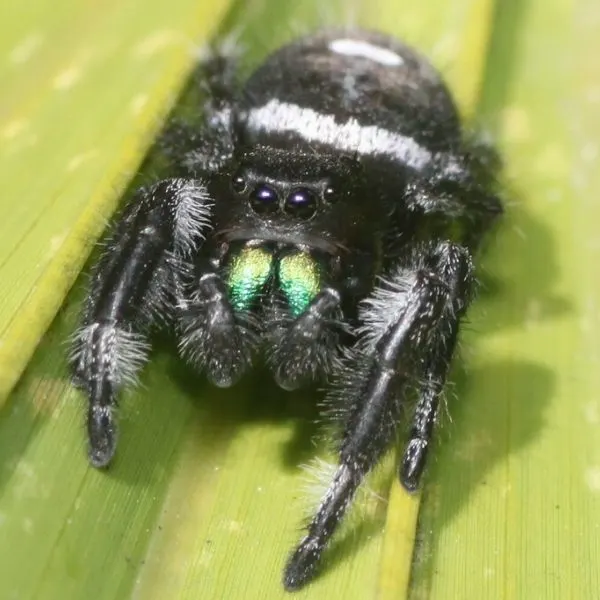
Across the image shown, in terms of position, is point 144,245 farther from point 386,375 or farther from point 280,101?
point 280,101

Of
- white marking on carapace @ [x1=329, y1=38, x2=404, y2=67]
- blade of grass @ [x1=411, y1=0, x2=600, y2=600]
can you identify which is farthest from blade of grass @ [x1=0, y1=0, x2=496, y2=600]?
white marking on carapace @ [x1=329, y1=38, x2=404, y2=67]

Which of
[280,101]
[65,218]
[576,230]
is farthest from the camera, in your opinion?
[576,230]

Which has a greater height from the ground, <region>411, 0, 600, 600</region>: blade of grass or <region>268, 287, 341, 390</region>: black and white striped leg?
<region>268, 287, 341, 390</region>: black and white striped leg

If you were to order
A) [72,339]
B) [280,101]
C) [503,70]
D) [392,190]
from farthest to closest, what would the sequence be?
[503,70] → [280,101] → [392,190] → [72,339]

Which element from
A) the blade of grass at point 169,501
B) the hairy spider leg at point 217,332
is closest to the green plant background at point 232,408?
the blade of grass at point 169,501

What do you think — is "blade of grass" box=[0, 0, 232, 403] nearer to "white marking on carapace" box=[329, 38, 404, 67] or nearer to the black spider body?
the black spider body

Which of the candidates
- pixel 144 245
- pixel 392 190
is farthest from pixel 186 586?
pixel 392 190

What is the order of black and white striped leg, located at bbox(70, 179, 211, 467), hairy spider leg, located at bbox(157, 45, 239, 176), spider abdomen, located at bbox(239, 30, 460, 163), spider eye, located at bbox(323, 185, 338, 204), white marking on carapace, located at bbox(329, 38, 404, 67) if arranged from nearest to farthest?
1. black and white striped leg, located at bbox(70, 179, 211, 467)
2. spider eye, located at bbox(323, 185, 338, 204)
3. hairy spider leg, located at bbox(157, 45, 239, 176)
4. spider abdomen, located at bbox(239, 30, 460, 163)
5. white marking on carapace, located at bbox(329, 38, 404, 67)

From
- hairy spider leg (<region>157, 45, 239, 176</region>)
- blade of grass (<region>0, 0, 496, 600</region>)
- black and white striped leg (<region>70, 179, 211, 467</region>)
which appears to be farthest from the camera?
hairy spider leg (<region>157, 45, 239, 176</region>)
